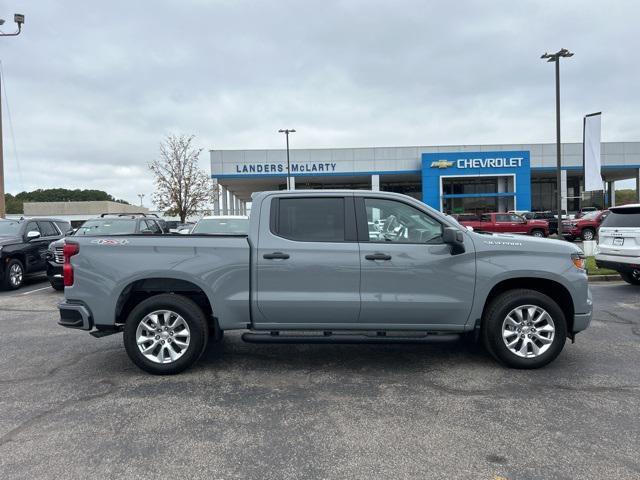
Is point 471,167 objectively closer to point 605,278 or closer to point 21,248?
point 605,278

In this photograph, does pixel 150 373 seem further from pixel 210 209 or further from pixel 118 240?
pixel 210 209

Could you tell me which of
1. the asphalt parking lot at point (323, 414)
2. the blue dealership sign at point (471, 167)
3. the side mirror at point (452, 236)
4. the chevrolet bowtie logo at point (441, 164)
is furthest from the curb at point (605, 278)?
the chevrolet bowtie logo at point (441, 164)

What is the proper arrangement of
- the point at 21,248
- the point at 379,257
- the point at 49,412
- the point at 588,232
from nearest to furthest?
the point at 49,412 < the point at 379,257 < the point at 21,248 < the point at 588,232

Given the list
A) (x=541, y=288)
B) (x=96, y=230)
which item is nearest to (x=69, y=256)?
(x=541, y=288)

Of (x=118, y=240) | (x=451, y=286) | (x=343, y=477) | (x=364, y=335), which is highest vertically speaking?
(x=118, y=240)

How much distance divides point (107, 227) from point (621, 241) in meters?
→ 11.7

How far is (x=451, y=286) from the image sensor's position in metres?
4.70

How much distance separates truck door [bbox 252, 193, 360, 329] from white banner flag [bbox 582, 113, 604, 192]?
1473cm

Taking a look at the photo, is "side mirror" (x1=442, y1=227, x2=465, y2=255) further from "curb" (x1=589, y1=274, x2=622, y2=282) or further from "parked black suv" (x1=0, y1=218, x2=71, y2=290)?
"parked black suv" (x1=0, y1=218, x2=71, y2=290)

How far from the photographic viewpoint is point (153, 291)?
4.95m

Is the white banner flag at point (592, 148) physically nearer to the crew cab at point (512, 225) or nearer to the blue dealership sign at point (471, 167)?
the crew cab at point (512, 225)

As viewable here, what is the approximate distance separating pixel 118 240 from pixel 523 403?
4224 millimetres

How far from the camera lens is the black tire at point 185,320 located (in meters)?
4.73

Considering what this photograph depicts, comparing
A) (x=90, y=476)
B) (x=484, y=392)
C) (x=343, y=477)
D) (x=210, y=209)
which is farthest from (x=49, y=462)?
(x=210, y=209)
